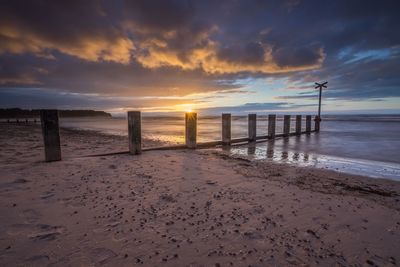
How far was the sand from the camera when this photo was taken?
227cm

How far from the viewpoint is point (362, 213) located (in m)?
3.33

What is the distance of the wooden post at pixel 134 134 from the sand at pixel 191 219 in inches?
84.2

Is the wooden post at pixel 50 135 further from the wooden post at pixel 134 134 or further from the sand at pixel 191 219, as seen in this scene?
the wooden post at pixel 134 134

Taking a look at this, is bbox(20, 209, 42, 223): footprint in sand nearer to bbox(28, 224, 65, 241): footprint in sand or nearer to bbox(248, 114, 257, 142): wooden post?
bbox(28, 224, 65, 241): footprint in sand

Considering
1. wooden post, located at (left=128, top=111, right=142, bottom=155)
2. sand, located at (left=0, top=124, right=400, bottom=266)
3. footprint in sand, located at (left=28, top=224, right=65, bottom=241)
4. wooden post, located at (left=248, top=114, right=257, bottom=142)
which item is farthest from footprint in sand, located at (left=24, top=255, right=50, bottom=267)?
wooden post, located at (left=248, top=114, right=257, bottom=142)

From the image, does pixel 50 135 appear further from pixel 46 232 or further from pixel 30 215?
pixel 46 232

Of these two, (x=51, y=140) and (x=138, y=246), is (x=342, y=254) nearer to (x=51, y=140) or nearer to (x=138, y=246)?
(x=138, y=246)

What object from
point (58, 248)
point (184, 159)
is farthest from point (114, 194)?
point (184, 159)

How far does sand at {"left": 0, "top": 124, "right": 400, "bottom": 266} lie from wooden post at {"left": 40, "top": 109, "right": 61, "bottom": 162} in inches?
36.4

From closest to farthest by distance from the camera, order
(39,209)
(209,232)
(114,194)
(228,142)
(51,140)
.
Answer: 1. (209,232)
2. (39,209)
3. (114,194)
4. (51,140)
5. (228,142)

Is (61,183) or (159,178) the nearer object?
(61,183)

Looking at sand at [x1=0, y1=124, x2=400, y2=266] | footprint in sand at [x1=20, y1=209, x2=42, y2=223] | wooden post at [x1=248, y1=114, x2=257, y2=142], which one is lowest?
sand at [x1=0, y1=124, x2=400, y2=266]

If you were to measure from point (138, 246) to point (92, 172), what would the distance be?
314cm

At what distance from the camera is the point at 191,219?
3.01m
